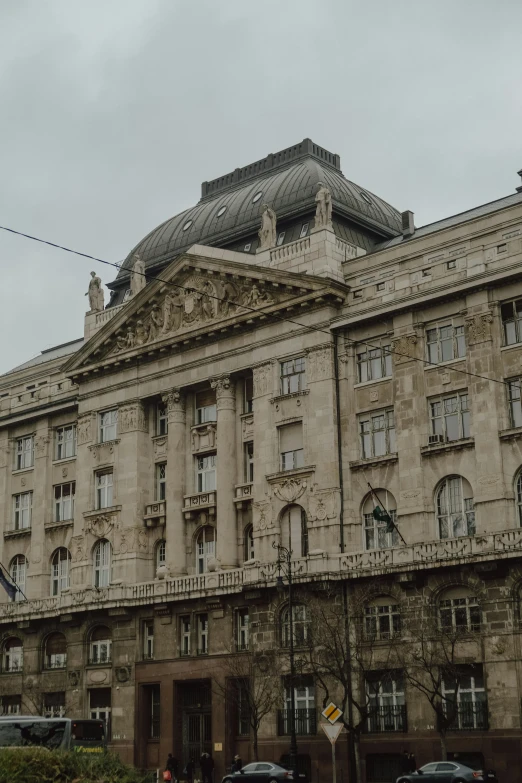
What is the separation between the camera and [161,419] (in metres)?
65.4

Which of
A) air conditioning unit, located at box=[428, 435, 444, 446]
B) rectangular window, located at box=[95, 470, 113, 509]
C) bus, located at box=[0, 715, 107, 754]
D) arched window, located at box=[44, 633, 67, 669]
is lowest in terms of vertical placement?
bus, located at box=[0, 715, 107, 754]

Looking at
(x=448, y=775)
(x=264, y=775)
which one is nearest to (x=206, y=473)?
(x=264, y=775)

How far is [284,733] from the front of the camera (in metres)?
53.8

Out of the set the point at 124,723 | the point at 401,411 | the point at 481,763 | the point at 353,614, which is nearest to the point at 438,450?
the point at 401,411

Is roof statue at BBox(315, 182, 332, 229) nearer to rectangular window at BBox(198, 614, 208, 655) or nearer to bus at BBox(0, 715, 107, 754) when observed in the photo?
rectangular window at BBox(198, 614, 208, 655)

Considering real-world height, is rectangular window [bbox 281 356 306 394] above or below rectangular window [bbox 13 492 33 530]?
above

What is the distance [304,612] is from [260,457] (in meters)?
8.20

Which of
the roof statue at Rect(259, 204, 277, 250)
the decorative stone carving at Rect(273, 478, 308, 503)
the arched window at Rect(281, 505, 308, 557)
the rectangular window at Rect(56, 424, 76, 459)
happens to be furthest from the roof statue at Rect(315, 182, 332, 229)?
the rectangular window at Rect(56, 424, 76, 459)

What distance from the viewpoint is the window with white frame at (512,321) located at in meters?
52.0

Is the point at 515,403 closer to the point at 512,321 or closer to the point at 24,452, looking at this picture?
the point at 512,321

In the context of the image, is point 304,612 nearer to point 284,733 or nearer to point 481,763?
point 284,733

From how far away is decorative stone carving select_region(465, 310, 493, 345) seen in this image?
52.4m

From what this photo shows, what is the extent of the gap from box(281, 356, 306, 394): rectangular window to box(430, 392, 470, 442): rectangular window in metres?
7.51

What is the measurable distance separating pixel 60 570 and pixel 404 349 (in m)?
26.2
